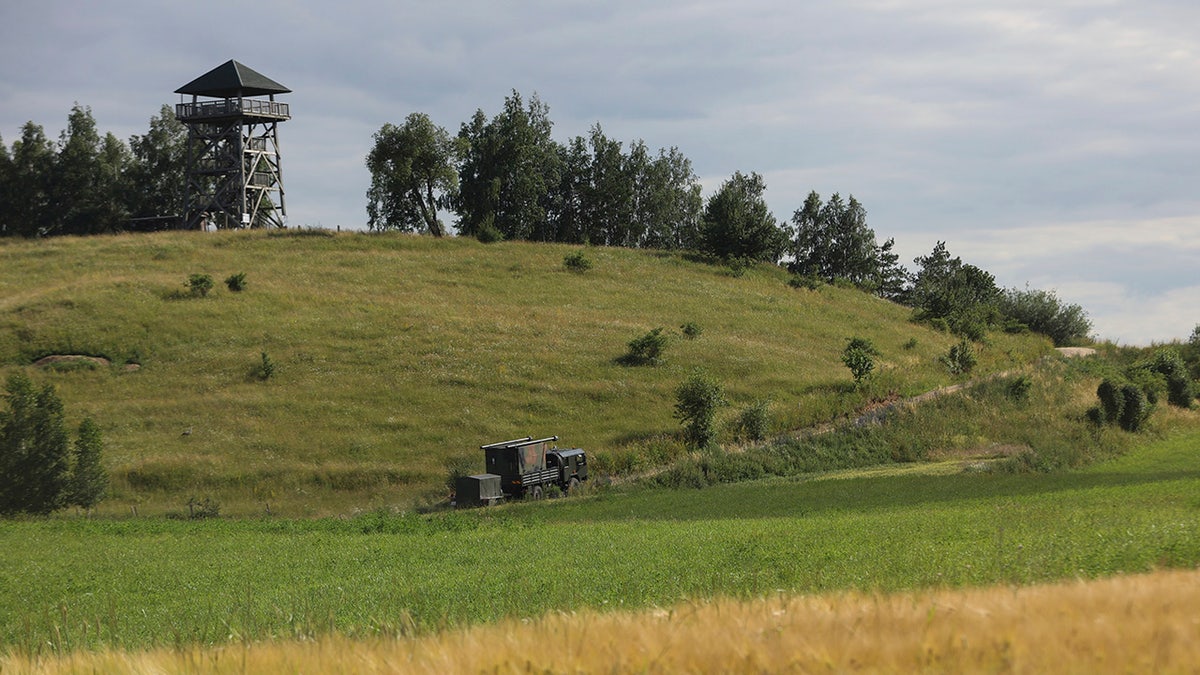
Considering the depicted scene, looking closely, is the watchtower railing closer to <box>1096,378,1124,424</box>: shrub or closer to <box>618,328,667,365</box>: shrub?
<box>618,328,667,365</box>: shrub

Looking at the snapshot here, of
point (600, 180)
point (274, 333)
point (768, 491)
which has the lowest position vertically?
point (768, 491)

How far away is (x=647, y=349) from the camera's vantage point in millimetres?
56156

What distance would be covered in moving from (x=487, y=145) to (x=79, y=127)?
47.1 metres

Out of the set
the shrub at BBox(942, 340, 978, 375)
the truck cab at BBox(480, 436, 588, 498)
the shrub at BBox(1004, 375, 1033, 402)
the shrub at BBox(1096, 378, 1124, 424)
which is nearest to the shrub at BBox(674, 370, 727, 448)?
the truck cab at BBox(480, 436, 588, 498)

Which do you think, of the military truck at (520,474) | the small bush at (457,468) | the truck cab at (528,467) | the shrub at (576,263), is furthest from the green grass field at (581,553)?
the shrub at (576,263)

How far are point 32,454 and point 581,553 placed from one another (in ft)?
84.7

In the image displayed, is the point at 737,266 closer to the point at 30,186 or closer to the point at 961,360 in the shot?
the point at 961,360

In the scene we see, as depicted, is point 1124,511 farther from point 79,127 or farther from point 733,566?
point 79,127

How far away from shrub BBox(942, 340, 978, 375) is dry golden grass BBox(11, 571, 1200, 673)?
57.2 meters

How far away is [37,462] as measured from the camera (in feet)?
113

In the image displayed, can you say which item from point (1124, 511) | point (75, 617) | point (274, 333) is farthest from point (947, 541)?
point (274, 333)

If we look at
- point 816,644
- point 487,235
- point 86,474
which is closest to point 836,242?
point 487,235

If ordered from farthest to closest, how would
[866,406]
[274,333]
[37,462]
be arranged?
[274,333], [866,406], [37,462]

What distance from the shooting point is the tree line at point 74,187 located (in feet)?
321
